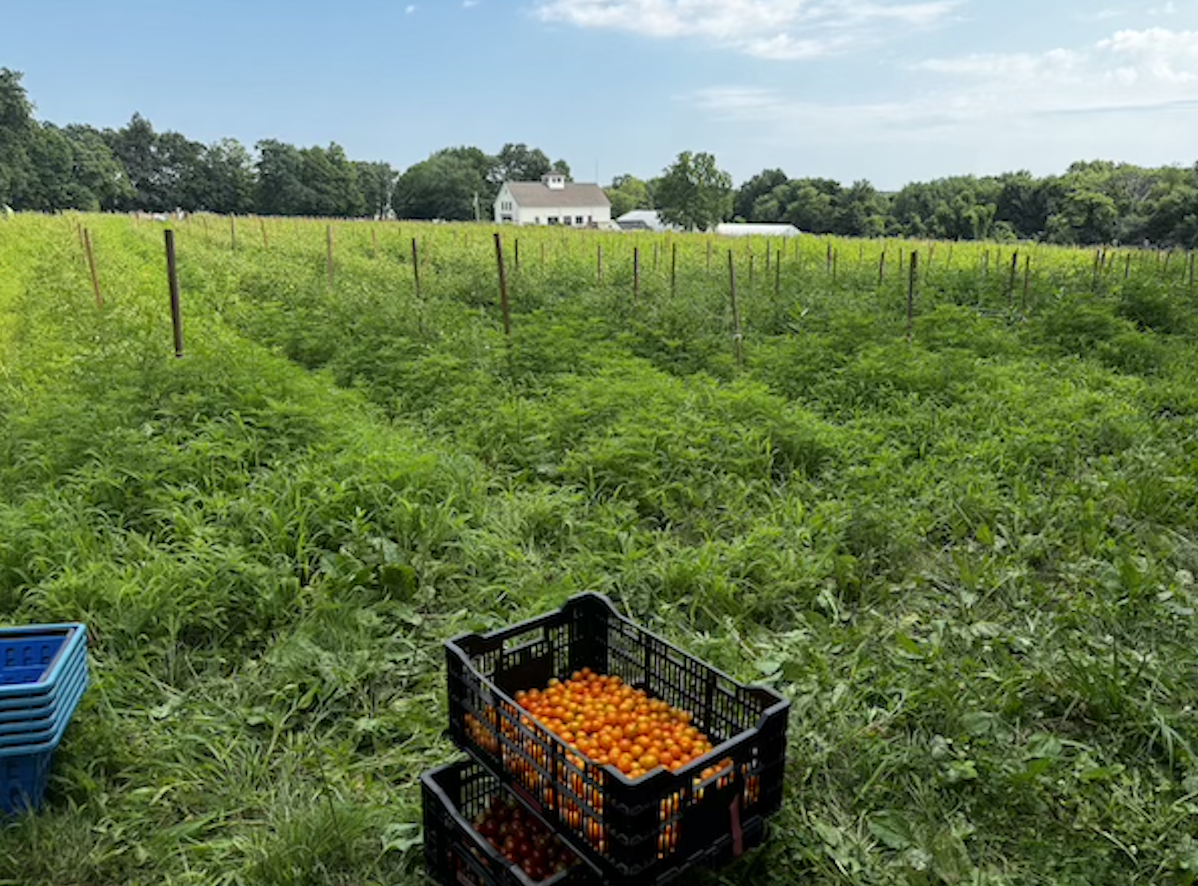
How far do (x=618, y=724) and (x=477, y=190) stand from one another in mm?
68513

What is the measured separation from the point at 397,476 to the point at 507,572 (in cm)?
91

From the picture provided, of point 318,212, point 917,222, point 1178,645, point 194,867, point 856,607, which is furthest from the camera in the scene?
point 318,212

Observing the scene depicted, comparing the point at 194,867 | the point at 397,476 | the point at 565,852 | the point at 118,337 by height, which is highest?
the point at 118,337

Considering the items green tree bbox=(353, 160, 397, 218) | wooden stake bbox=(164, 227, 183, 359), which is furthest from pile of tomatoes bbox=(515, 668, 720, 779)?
green tree bbox=(353, 160, 397, 218)

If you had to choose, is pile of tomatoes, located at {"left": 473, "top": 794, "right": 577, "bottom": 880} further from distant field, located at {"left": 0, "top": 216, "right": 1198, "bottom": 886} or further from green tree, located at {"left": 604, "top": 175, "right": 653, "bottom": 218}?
green tree, located at {"left": 604, "top": 175, "right": 653, "bottom": 218}

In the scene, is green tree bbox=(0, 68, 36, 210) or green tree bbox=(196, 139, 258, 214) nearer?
green tree bbox=(0, 68, 36, 210)

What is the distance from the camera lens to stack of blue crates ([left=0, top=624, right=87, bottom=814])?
2299 millimetres

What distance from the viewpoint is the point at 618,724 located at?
229 cm

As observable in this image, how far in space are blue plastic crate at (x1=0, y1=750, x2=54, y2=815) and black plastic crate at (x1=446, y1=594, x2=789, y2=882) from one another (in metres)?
1.23

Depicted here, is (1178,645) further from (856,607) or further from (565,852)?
(565,852)

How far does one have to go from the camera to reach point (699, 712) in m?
2.46

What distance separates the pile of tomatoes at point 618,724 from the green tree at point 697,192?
56686 mm

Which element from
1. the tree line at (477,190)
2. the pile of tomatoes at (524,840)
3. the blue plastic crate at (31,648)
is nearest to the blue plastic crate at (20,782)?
the blue plastic crate at (31,648)

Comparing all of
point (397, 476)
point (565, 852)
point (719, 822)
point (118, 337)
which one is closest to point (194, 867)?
point (565, 852)
